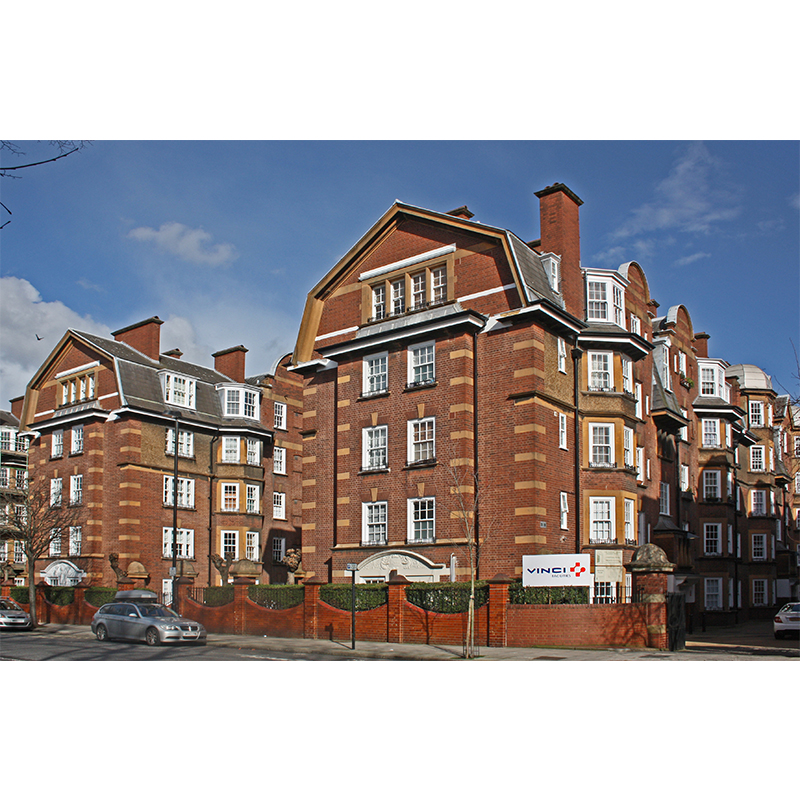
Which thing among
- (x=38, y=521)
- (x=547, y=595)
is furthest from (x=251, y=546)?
(x=547, y=595)

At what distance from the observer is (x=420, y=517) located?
101ft

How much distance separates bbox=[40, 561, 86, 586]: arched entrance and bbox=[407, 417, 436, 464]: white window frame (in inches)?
821

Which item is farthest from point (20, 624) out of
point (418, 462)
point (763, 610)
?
point (763, 610)

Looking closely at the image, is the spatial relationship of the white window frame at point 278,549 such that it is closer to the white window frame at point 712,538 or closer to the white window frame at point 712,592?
the white window frame at point 712,592

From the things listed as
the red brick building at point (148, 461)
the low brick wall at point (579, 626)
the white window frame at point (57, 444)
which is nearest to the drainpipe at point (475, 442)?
the low brick wall at point (579, 626)

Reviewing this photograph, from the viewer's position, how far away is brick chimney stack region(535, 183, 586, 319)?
108 feet

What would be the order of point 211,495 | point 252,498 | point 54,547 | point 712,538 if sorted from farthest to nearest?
1. point 252,498
2. point 211,495
3. point 54,547
4. point 712,538

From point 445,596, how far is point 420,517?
4300 mm

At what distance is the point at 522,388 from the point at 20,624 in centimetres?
2383

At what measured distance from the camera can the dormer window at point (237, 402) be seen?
49062mm

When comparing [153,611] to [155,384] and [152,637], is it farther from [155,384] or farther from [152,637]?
[155,384]

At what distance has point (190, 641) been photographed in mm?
27609

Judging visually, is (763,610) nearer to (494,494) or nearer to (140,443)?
(494,494)

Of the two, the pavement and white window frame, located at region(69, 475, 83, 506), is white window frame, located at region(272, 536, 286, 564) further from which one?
the pavement
